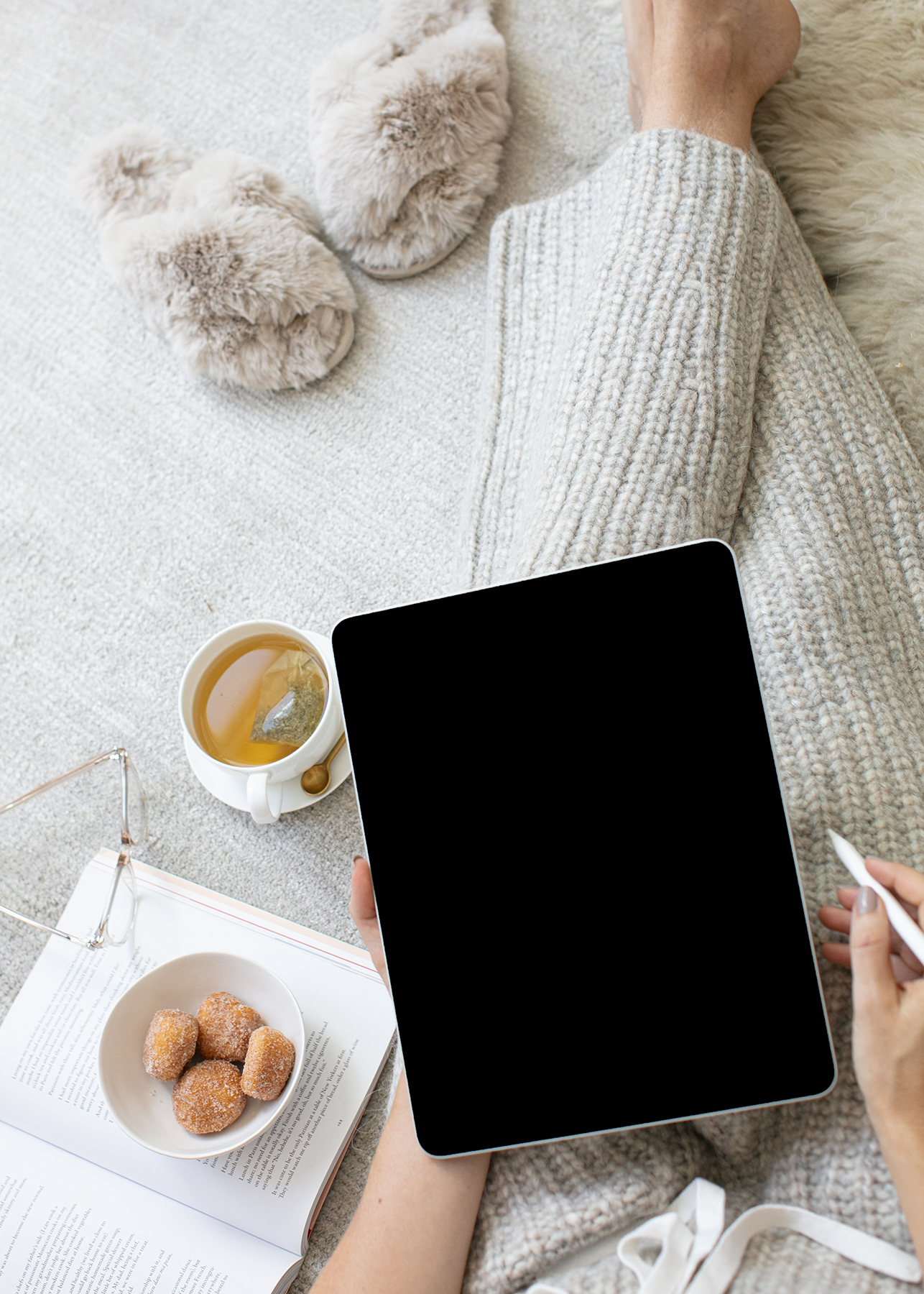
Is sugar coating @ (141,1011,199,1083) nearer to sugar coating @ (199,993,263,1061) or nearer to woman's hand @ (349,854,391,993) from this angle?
sugar coating @ (199,993,263,1061)

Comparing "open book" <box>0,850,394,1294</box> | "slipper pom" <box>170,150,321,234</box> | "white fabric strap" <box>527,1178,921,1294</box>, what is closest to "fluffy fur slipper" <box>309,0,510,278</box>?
"slipper pom" <box>170,150,321,234</box>

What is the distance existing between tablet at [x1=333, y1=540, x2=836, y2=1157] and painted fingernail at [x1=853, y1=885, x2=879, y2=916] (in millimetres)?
26

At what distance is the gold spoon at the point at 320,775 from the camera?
58 cm

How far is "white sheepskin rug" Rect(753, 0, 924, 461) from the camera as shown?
621 mm

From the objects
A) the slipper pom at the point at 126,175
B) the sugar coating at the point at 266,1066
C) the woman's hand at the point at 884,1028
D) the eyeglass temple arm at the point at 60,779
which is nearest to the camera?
the woman's hand at the point at 884,1028

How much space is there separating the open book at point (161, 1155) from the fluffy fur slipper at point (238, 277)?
1.45ft

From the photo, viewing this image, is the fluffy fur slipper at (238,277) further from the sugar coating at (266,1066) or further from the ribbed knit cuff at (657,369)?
the sugar coating at (266,1066)

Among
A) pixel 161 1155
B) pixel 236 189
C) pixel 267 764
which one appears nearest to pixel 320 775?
pixel 267 764

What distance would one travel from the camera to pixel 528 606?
42 centimetres

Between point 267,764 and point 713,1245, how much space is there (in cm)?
38

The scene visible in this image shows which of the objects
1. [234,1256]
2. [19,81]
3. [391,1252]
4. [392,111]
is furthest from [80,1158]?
[19,81]

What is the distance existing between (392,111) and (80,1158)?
83 centimetres

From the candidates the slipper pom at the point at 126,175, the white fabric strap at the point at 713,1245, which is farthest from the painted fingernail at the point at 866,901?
the slipper pom at the point at 126,175

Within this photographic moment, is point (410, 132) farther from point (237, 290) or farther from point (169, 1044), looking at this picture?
point (169, 1044)
